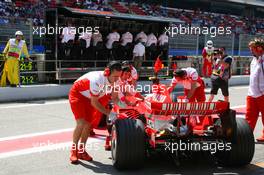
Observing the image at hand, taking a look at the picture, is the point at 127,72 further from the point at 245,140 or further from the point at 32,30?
the point at 32,30

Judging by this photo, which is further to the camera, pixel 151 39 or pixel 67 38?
pixel 151 39

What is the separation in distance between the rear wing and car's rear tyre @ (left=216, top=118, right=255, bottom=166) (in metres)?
0.36

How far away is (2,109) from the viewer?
10336 mm

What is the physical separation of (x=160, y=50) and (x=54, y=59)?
17.6 ft

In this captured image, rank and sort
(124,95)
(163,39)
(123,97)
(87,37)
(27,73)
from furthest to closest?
(163,39)
(87,37)
(27,73)
(124,95)
(123,97)

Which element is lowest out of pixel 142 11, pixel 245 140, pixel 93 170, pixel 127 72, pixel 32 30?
pixel 93 170

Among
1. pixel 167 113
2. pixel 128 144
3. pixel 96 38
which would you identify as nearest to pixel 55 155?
pixel 128 144

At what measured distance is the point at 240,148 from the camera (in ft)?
18.0

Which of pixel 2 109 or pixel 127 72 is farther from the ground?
pixel 127 72

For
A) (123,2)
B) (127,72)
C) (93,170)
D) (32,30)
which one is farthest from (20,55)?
(123,2)

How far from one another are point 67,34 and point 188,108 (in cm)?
981

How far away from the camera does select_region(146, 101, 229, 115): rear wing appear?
5195 mm

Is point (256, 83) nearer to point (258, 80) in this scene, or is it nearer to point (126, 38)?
point (258, 80)

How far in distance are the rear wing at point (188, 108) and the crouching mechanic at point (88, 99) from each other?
0.78 meters
